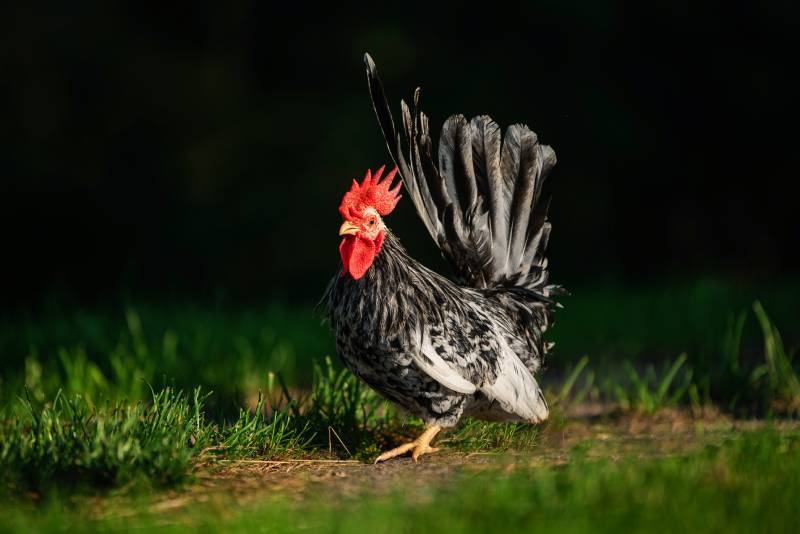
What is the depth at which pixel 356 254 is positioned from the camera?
14.1ft

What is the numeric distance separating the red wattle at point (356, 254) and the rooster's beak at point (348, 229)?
54mm

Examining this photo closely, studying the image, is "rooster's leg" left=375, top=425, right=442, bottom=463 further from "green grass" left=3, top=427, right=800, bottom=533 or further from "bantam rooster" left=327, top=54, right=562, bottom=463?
"green grass" left=3, top=427, right=800, bottom=533

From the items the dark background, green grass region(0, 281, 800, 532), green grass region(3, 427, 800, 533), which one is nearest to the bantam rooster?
green grass region(0, 281, 800, 532)

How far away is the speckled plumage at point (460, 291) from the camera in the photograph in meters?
4.27

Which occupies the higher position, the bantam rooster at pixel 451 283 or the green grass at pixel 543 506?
the bantam rooster at pixel 451 283

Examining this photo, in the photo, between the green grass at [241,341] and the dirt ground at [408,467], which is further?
the green grass at [241,341]

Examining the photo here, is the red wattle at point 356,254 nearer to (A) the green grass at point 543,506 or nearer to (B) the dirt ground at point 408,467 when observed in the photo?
(B) the dirt ground at point 408,467

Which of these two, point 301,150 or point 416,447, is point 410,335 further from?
point 301,150

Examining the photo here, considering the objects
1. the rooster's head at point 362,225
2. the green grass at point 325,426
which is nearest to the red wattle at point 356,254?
the rooster's head at point 362,225

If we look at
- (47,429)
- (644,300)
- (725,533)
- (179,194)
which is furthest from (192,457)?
(179,194)

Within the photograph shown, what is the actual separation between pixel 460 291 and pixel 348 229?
0.84 metres

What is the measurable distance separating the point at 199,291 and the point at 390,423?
654cm

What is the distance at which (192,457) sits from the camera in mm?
3943

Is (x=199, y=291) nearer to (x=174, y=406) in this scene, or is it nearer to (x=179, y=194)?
(x=179, y=194)
